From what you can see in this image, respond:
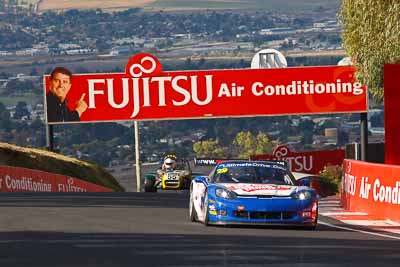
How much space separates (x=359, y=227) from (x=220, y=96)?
34.1 metres

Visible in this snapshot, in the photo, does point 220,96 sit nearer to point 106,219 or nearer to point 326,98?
point 326,98

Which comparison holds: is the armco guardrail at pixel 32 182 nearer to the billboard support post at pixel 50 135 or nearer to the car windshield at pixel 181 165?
the car windshield at pixel 181 165

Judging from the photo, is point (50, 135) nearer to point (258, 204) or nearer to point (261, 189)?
point (261, 189)

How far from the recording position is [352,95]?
54.1m

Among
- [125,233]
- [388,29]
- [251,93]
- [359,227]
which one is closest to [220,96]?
[251,93]

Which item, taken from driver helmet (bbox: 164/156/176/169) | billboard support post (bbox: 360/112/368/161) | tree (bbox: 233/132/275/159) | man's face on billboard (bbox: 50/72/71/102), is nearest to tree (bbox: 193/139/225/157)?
tree (bbox: 233/132/275/159)

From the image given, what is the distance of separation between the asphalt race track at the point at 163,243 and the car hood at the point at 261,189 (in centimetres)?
49

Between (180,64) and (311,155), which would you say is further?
(180,64)

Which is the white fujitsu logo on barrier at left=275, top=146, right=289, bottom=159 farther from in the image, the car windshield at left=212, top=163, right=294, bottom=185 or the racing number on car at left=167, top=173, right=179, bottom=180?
the car windshield at left=212, top=163, right=294, bottom=185

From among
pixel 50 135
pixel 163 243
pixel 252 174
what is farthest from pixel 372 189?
pixel 50 135

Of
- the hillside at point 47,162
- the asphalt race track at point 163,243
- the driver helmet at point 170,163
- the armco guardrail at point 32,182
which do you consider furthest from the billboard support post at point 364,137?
the asphalt race track at point 163,243

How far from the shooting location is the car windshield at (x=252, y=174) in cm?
1928

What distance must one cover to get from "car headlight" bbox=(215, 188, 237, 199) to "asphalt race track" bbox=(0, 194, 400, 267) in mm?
446

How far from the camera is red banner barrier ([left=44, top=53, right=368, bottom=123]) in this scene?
53562 mm
